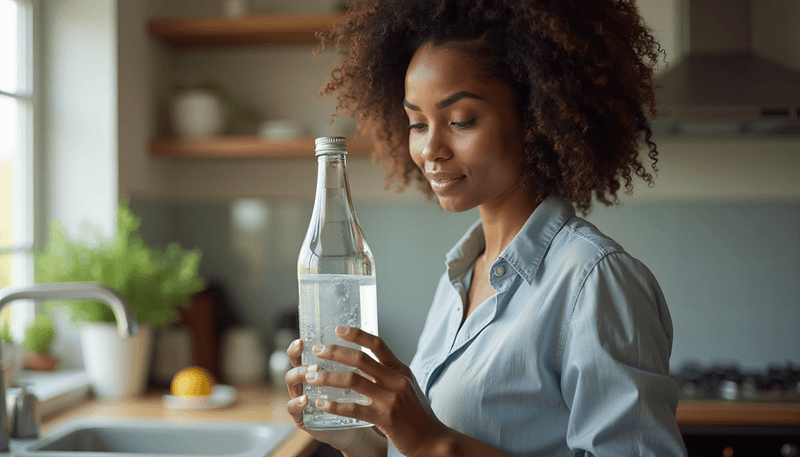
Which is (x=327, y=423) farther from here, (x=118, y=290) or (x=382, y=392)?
(x=118, y=290)

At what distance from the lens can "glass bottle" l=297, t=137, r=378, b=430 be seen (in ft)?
2.79

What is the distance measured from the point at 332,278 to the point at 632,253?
6.49 ft

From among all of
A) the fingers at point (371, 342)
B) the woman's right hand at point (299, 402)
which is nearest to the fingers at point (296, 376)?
the woman's right hand at point (299, 402)

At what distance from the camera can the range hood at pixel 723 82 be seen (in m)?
2.18

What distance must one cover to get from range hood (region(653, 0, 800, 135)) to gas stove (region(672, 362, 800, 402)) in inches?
31.7

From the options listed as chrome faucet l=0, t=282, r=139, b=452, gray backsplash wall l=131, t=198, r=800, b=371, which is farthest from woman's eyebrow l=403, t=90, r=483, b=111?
gray backsplash wall l=131, t=198, r=800, b=371

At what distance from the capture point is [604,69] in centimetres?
93

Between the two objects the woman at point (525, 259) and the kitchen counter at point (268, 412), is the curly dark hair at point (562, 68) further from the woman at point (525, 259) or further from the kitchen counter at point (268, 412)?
the kitchen counter at point (268, 412)

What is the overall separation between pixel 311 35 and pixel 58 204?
1031mm

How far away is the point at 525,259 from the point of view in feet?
3.02

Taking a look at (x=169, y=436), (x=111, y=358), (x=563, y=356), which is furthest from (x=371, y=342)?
(x=111, y=358)

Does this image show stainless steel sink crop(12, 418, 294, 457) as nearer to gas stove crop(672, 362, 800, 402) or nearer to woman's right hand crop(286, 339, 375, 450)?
woman's right hand crop(286, 339, 375, 450)

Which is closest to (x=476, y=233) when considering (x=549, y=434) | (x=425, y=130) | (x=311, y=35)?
(x=425, y=130)

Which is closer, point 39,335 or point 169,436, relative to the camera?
point 169,436
